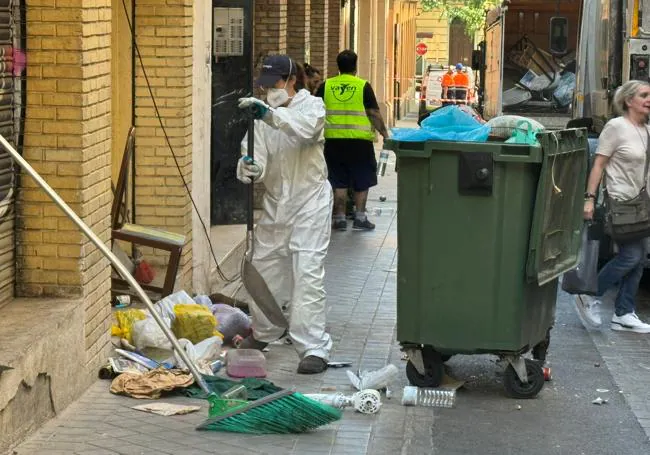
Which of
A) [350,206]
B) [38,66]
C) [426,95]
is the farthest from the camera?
[426,95]

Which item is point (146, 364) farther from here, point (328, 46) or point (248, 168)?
point (328, 46)

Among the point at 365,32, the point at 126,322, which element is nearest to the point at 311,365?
the point at 126,322

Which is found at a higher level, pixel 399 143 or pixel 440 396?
pixel 399 143

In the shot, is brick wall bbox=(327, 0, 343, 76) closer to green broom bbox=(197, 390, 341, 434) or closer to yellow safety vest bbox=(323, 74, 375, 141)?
yellow safety vest bbox=(323, 74, 375, 141)

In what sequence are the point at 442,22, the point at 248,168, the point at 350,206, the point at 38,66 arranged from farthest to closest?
the point at 442,22 < the point at 350,206 < the point at 248,168 < the point at 38,66

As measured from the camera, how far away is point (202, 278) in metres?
10.8

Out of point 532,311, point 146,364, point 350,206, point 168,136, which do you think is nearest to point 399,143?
point 532,311

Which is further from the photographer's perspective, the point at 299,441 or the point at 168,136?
the point at 168,136

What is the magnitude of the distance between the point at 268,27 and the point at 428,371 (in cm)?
853

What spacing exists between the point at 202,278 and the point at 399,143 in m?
3.28

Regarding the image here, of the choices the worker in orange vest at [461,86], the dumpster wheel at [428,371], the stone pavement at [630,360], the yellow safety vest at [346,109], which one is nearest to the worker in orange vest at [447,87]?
the worker in orange vest at [461,86]

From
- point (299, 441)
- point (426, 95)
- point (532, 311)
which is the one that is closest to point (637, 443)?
point (532, 311)

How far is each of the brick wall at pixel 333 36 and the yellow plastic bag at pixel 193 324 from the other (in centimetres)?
1548

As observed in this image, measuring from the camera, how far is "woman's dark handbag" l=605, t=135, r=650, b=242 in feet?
32.5
